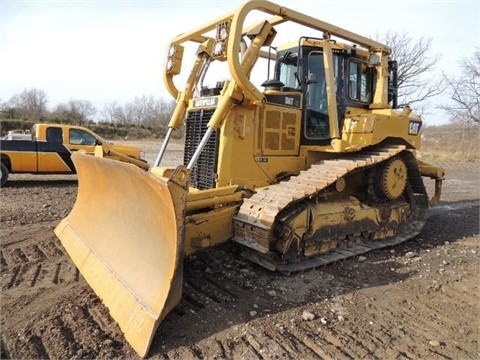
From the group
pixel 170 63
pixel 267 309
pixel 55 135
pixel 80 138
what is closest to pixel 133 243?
pixel 267 309

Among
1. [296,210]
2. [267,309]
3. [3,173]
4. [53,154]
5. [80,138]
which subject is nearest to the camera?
[267,309]

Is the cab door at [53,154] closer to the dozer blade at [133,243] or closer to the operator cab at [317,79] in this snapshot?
the dozer blade at [133,243]

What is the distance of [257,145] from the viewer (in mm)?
5461

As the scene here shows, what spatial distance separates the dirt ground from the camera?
3258mm

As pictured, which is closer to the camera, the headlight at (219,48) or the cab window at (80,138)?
the headlight at (219,48)

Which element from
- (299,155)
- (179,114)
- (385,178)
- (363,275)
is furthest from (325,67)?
(363,275)

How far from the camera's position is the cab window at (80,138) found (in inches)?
480

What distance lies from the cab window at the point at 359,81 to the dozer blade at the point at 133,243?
387 centimetres

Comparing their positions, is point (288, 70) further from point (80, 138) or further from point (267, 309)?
point (80, 138)

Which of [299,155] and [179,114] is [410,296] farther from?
[179,114]

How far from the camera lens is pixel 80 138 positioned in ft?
40.5

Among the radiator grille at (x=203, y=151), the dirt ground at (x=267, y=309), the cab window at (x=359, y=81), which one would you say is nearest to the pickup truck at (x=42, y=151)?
the radiator grille at (x=203, y=151)

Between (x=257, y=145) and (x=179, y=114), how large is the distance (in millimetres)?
1543

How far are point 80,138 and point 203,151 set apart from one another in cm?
818
